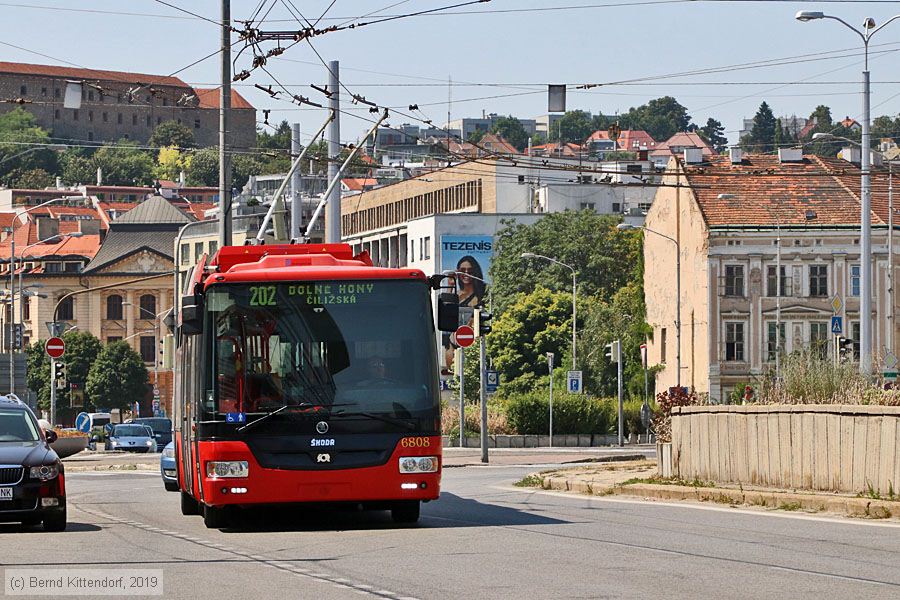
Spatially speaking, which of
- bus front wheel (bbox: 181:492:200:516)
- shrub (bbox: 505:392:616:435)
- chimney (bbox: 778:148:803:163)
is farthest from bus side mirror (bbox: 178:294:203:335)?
chimney (bbox: 778:148:803:163)

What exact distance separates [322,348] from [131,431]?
50574 mm

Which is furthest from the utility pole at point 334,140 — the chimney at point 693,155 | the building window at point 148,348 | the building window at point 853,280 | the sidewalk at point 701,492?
the building window at point 148,348

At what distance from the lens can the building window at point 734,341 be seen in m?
79.8

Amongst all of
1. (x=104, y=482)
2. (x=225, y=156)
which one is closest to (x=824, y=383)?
(x=225, y=156)

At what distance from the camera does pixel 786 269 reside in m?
80.0

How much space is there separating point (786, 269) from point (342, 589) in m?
68.8

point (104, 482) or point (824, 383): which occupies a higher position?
point (824, 383)

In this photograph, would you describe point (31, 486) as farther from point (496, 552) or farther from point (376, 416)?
point (496, 552)

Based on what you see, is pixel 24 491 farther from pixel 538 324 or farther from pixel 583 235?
pixel 583 235

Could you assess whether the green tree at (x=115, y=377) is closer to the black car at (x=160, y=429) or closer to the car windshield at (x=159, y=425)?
the black car at (x=160, y=429)

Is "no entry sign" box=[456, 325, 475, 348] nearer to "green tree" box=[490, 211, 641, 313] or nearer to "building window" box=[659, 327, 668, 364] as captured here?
"building window" box=[659, 327, 668, 364]

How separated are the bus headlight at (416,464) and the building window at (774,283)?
207 ft

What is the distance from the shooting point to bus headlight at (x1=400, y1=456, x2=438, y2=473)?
18.7 metres

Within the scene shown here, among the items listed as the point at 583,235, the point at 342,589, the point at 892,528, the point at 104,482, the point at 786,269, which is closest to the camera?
the point at 342,589
